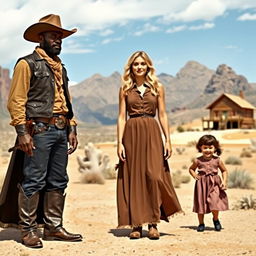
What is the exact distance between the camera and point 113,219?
9.44 metres

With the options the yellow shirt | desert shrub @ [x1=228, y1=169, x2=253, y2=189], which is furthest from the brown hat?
→ desert shrub @ [x1=228, y1=169, x2=253, y2=189]

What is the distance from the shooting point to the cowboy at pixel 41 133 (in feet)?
21.3

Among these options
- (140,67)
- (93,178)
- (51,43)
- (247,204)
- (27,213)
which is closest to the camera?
(27,213)

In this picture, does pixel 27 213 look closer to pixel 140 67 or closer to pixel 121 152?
pixel 121 152

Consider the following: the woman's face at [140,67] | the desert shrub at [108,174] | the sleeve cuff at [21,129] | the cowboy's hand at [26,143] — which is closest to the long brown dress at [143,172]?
the woman's face at [140,67]

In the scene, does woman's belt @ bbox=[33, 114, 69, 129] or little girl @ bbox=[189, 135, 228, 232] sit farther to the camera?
little girl @ bbox=[189, 135, 228, 232]

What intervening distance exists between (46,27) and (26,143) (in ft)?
4.78

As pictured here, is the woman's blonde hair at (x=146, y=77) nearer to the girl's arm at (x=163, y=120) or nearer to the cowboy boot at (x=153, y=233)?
the girl's arm at (x=163, y=120)

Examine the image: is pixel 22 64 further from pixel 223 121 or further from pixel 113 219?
pixel 223 121

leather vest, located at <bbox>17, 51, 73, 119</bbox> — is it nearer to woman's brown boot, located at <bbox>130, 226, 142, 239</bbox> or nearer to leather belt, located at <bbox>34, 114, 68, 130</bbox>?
leather belt, located at <bbox>34, 114, 68, 130</bbox>

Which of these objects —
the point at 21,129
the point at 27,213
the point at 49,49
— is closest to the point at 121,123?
the point at 49,49

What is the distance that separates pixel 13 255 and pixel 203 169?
9.76ft

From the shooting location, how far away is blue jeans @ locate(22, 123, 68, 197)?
6.59 m

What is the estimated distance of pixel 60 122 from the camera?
22.1 ft
